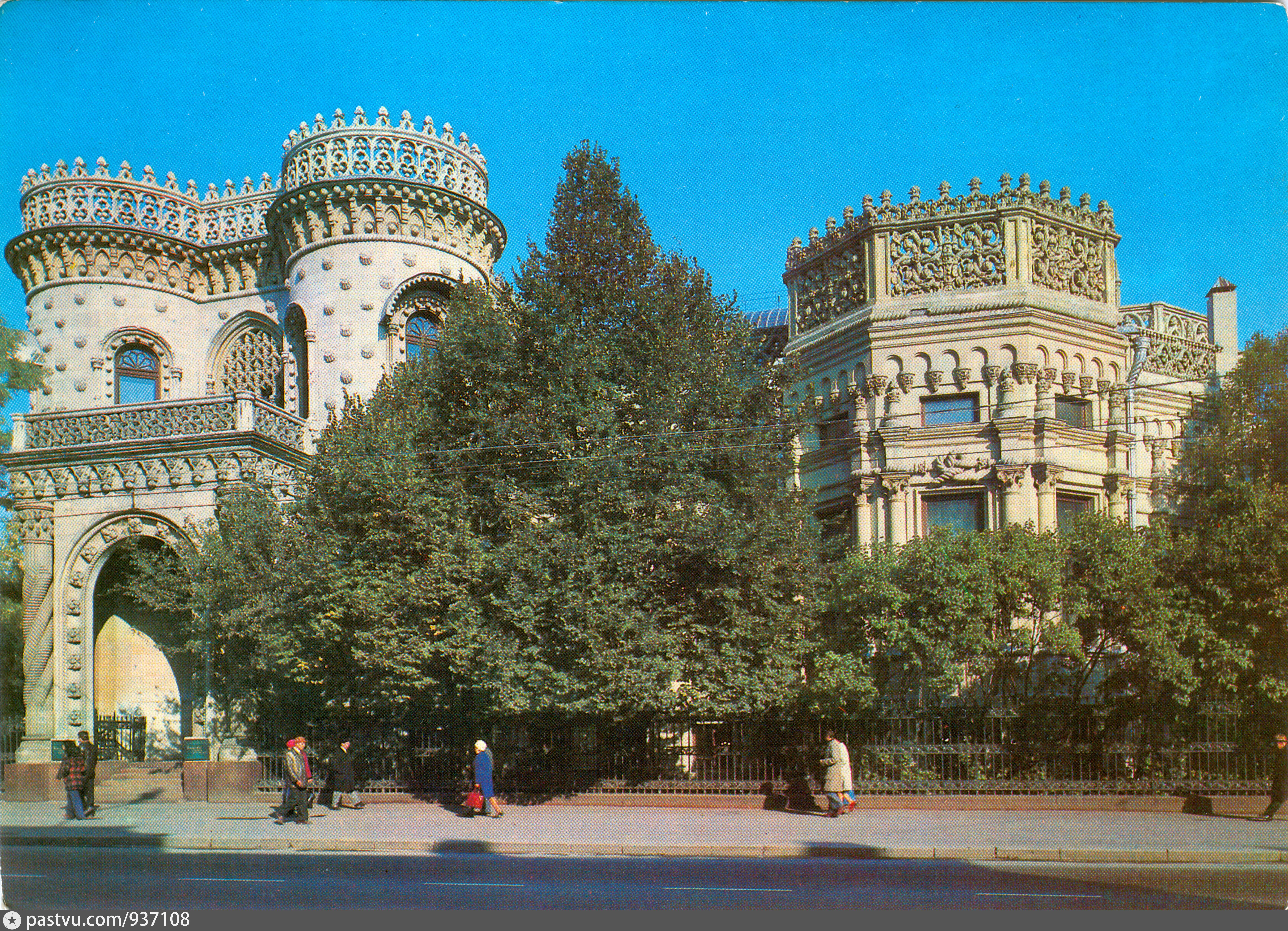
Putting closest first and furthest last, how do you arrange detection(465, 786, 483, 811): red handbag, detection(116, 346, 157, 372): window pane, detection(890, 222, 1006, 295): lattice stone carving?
detection(465, 786, 483, 811): red handbag
detection(890, 222, 1006, 295): lattice stone carving
detection(116, 346, 157, 372): window pane

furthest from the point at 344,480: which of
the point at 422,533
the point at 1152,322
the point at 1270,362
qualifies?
the point at 1152,322

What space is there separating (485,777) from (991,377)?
13.9 meters

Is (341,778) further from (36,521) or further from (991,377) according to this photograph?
(991,377)

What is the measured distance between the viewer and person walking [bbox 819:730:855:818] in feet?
61.2

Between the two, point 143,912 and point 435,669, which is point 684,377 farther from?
point 143,912

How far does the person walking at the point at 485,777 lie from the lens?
18.9 meters

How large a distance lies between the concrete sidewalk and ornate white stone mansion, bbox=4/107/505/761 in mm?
6119

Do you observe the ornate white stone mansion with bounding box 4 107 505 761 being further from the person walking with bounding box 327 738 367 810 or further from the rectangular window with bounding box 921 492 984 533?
the rectangular window with bounding box 921 492 984 533

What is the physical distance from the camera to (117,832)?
17.6m

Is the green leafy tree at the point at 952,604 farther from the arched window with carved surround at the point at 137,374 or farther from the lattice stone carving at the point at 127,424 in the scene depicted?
the arched window with carved surround at the point at 137,374

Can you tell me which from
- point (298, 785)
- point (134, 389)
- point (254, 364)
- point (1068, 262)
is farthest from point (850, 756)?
point (134, 389)

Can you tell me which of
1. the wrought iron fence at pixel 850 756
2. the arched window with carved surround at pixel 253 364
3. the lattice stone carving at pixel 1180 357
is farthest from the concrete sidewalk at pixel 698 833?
the arched window with carved surround at pixel 253 364

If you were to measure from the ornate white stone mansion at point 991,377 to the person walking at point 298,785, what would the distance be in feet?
39.0

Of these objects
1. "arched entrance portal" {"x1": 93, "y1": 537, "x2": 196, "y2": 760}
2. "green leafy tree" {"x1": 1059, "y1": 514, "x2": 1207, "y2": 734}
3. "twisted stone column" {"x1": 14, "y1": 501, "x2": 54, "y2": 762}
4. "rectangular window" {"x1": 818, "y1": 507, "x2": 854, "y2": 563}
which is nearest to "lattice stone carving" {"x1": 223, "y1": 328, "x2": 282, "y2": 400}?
"arched entrance portal" {"x1": 93, "y1": 537, "x2": 196, "y2": 760}
